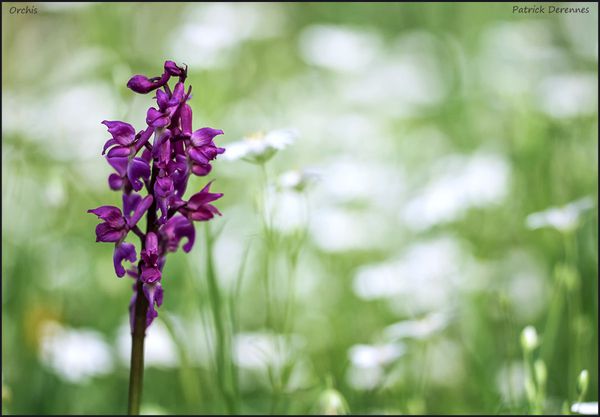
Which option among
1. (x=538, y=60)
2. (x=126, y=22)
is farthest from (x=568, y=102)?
(x=126, y=22)

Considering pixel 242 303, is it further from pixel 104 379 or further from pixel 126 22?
pixel 126 22

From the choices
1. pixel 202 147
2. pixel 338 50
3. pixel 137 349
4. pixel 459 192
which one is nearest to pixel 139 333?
pixel 137 349

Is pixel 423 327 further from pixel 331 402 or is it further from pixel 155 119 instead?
pixel 155 119

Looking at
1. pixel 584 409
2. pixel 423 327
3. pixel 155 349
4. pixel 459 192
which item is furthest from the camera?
pixel 459 192

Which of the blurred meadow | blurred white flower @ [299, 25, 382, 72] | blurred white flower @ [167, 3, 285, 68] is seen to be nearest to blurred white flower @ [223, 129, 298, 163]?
the blurred meadow

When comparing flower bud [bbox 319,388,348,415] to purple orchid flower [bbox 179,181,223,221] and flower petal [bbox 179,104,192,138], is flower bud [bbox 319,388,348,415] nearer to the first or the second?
purple orchid flower [bbox 179,181,223,221]

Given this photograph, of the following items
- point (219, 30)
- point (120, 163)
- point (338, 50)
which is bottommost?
point (120, 163)
